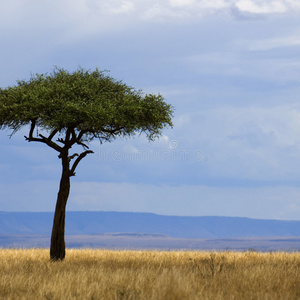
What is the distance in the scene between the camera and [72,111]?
83.8ft

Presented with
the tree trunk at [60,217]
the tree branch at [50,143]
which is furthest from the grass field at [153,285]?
the tree branch at [50,143]

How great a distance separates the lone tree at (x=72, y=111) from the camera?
25609mm

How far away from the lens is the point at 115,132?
2848 centimetres

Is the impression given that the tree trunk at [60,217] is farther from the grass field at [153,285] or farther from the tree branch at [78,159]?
the grass field at [153,285]

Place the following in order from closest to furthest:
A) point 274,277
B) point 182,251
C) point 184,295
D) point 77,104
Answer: point 184,295
point 274,277
point 77,104
point 182,251

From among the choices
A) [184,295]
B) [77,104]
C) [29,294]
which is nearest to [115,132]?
[77,104]

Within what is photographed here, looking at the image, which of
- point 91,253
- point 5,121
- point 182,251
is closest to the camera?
point 5,121

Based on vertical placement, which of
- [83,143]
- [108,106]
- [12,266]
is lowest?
[12,266]

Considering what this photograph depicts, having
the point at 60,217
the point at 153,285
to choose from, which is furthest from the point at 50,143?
the point at 153,285

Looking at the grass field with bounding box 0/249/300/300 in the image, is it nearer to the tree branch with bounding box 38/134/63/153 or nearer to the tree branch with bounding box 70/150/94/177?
the tree branch with bounding box 70/150/94/177

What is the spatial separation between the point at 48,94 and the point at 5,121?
11.3 feet

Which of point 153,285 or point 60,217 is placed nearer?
point 153,285

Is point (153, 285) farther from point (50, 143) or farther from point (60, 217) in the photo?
point (50, 143)

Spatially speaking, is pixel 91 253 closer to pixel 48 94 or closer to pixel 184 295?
pixel 48 94
